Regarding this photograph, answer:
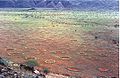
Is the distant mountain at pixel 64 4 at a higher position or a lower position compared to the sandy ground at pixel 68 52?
lower

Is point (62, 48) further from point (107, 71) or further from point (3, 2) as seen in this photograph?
point (3, 2)

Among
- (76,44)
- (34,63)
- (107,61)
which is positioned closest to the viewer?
(34,63)

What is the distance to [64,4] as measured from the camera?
138250 millimetres

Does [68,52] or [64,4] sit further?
[64,4]

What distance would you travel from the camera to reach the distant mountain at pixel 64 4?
431ft

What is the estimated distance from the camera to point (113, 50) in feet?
93.6

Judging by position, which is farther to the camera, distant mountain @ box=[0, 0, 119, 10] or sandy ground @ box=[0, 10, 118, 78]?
distant mountain @ box=[0, 0, 119, 10]

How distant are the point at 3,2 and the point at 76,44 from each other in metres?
103

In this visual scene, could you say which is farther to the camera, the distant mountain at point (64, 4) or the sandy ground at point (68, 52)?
the distant mountain at point (64, 4)

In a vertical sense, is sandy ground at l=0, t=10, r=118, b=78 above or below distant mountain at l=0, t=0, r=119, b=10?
above

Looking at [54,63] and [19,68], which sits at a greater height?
[19,68]

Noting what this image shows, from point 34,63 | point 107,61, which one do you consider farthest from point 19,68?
point 107,61

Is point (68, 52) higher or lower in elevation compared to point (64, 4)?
higher

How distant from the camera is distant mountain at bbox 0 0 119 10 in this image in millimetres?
131250
